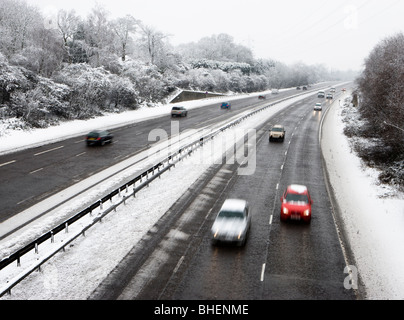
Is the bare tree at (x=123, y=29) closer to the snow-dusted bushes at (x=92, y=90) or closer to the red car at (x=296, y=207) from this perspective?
the snow-dusted bushes at (x=92, y=90)

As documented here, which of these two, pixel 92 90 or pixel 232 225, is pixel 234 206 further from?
pixel 92 90

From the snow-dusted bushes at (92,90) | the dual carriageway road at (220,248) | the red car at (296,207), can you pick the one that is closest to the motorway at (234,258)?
the dual carriageway road at (220,248)

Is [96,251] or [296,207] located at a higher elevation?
[296,207]

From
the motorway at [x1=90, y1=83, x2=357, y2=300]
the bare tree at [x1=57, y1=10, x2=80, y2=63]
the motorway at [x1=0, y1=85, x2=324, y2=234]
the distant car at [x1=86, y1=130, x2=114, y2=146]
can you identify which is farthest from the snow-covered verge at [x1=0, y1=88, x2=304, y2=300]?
the bare tree at [x1=57, y1=10, x2=80, y2=63]

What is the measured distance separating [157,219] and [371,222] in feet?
35.8

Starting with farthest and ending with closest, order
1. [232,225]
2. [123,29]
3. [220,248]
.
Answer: [123,29] < [232,225] < [220,248]

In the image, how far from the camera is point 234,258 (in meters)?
13.6

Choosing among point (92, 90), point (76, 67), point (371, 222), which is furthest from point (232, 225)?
point (76, 67)

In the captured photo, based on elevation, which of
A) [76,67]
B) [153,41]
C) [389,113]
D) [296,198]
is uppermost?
[153,41]

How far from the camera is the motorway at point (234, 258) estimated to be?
37.8 feet

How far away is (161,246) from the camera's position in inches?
572

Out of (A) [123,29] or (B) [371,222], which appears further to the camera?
(A) [123,29]

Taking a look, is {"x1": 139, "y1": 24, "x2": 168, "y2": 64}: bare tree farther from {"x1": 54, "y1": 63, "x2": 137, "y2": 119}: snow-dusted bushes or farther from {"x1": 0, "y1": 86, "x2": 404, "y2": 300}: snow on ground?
{"x1": 0, "y1": 86, "x2": 404, "y2": 300}: snow on ground

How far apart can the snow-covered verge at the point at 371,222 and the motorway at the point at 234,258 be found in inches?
32.5
